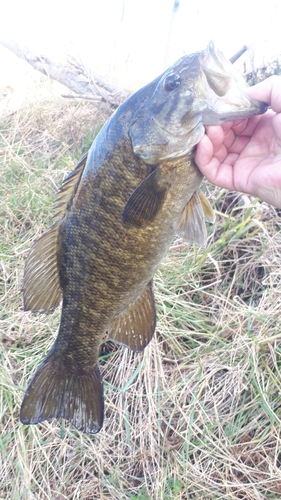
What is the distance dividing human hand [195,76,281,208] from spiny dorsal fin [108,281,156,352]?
62 centimetres

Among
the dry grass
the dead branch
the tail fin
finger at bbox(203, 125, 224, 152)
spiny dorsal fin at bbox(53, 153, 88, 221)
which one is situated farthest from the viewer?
the dead branch

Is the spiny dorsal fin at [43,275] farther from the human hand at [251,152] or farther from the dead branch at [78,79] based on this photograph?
the dead branch at [78,79]

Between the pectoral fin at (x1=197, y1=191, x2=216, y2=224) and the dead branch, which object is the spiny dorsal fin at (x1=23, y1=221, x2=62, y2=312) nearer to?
the pectoral fin at (x1=197, y1=191, x2=216, y2=224)

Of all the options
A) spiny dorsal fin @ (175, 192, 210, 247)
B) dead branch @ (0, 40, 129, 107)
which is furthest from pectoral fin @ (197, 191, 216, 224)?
dead branch @ (0, 40, 129, 107)

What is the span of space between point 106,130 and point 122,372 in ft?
5.25

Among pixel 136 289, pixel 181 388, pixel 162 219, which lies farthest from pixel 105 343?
pixel 162 219

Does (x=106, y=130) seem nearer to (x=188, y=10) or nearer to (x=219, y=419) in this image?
(x=219, y=419)

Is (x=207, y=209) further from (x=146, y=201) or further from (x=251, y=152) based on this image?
(x=146, y=201)

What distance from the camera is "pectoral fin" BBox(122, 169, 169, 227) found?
52.5 inches

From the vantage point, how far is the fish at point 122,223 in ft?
4.39

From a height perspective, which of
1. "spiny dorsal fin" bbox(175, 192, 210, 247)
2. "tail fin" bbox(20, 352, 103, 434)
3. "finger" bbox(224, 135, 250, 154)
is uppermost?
"finger" bbox(224, 135, 250, 154)

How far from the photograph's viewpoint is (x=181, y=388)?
229 cm

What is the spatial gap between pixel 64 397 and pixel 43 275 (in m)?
0.59

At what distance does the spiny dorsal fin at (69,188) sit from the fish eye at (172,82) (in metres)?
0.41
